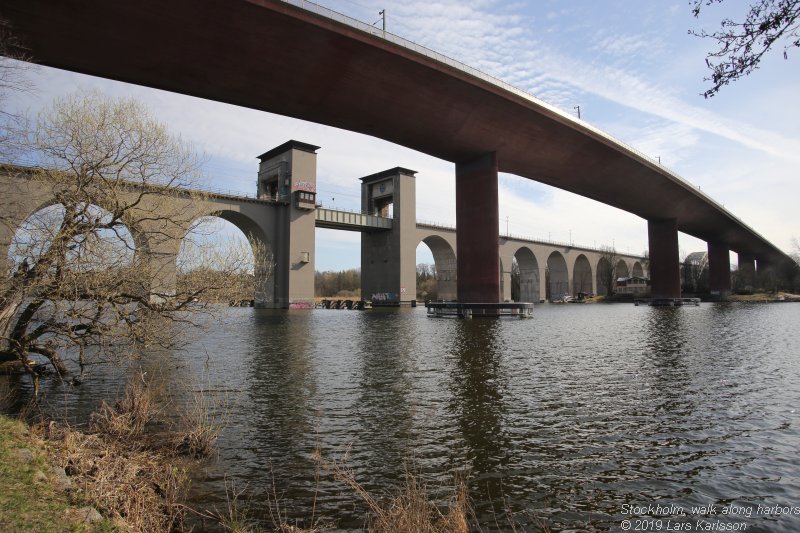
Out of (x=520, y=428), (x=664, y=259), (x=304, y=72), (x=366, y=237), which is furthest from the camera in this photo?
(x=366, y=237)

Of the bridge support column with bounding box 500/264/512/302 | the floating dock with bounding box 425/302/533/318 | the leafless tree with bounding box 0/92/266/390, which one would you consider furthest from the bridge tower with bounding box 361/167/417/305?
the leafless tree with bounding box 0/92/266/390

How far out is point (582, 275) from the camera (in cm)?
11319

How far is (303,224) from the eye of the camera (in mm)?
57719

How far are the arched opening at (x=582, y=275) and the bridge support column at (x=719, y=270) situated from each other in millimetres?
25001

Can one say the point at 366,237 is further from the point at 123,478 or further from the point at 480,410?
the point at 123,478

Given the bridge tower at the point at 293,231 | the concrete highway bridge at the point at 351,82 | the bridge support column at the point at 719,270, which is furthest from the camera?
the bridge support column at the point at 719,270

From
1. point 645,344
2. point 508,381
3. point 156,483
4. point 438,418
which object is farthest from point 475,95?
point 156,483

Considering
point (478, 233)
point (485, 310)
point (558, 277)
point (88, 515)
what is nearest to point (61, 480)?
point (88, 515)

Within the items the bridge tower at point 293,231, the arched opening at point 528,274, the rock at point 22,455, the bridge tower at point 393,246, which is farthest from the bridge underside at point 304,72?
the arched opening at point 528,274

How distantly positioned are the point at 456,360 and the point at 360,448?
9.07 m

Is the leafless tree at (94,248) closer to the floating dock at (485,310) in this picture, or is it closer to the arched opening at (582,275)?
the floating dock at (485,310)

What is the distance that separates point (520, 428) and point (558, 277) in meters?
101

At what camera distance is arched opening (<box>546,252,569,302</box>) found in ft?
335

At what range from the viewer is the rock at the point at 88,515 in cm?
425
